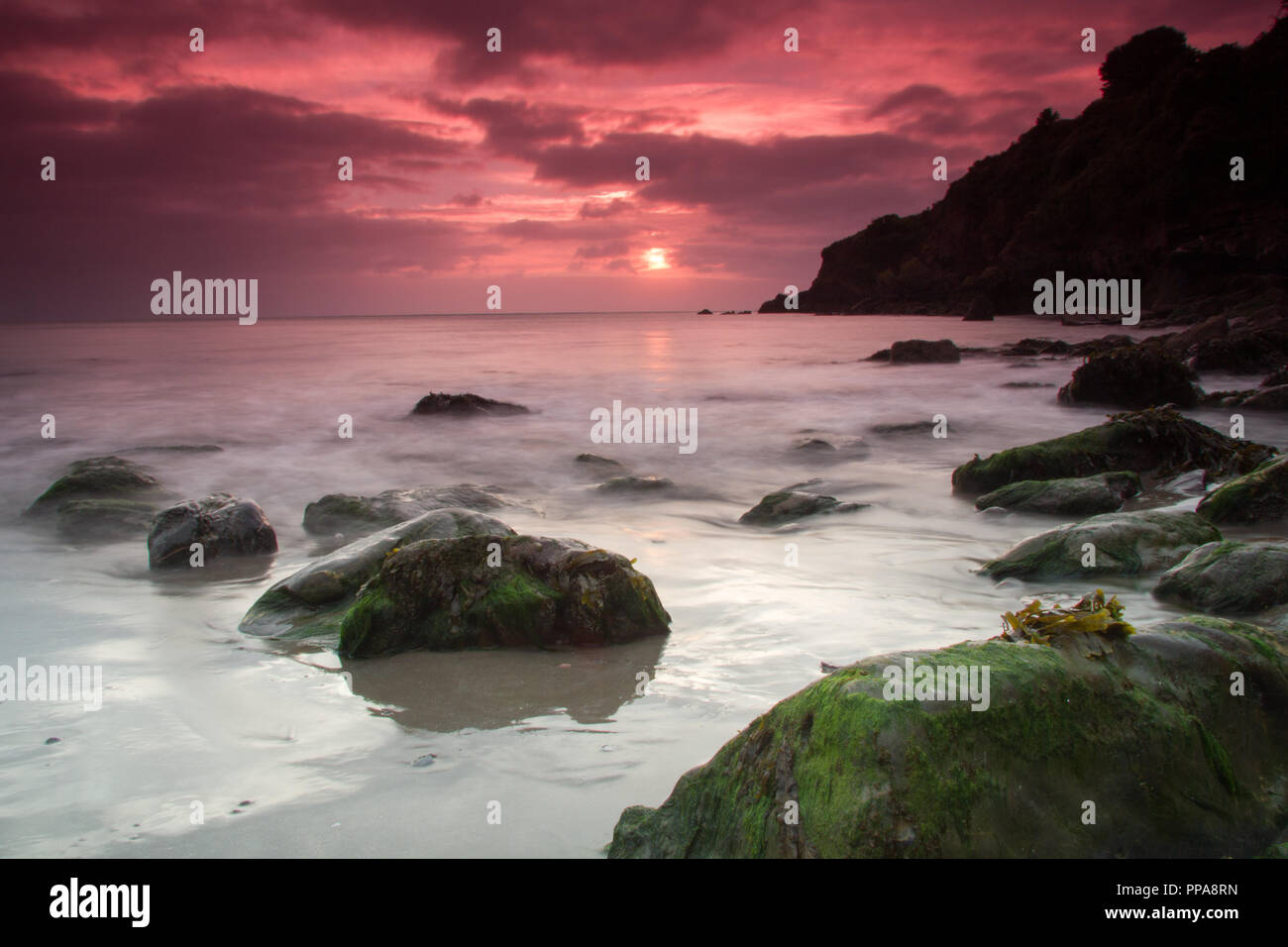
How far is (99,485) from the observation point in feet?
30.7

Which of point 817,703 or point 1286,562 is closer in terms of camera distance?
point 817,703

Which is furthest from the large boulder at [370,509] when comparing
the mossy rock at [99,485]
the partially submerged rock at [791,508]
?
the partially submerged rock at [791,508]

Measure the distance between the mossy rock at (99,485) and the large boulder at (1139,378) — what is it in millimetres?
14943

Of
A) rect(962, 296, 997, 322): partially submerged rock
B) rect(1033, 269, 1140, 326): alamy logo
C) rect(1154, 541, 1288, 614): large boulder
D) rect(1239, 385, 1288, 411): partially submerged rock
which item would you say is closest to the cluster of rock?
rect(1154, 541, 1288, 614): large boulder

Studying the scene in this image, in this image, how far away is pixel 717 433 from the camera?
15141mm

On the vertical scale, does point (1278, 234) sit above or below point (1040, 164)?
below

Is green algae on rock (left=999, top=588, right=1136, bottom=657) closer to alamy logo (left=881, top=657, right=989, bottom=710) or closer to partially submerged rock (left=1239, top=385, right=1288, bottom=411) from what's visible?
alamy logo (left=881, top=657, right=989, bottom=710)

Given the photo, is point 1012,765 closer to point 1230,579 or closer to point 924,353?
point 1230,579

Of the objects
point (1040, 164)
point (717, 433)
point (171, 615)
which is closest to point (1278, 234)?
point (1040, 164)

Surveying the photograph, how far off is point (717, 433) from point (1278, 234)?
149 feet

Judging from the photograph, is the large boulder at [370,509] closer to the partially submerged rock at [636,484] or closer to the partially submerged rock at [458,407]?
the partially submerged rock at [636,484]

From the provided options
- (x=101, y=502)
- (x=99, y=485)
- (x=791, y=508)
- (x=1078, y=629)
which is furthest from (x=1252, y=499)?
(x=99, y=485)
